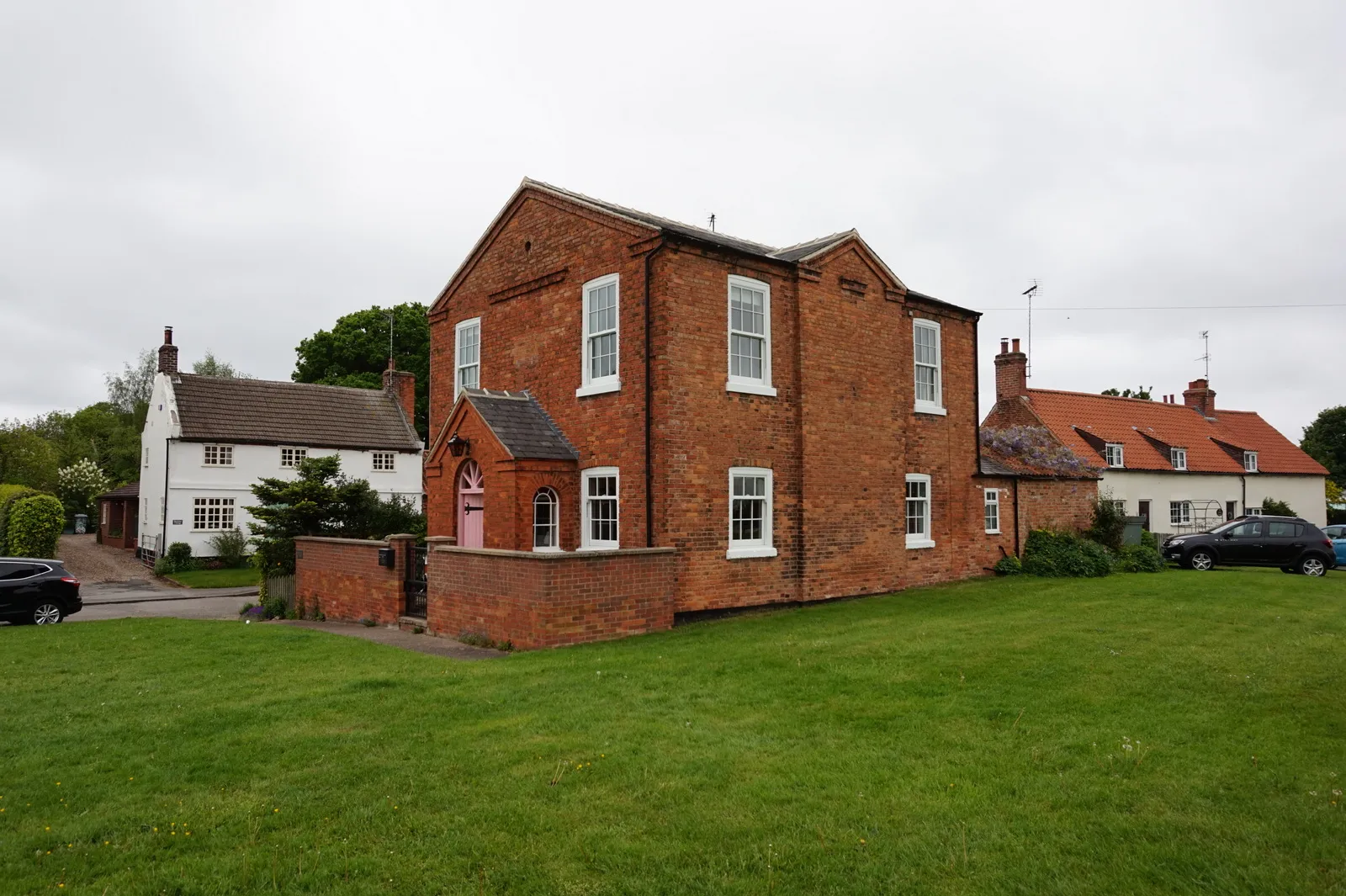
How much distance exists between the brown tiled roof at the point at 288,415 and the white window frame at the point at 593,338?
23.4 m

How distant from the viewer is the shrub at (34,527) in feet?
96.0

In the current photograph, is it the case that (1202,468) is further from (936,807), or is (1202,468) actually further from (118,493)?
(118,493)

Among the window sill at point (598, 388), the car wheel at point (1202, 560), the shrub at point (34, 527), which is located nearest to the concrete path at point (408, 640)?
the window sill at point (598, 388)

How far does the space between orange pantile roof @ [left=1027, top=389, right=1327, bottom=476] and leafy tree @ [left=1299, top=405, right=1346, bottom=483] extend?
20858 mm

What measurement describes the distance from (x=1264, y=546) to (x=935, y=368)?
11200 mm

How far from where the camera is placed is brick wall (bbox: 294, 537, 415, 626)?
1688 cm

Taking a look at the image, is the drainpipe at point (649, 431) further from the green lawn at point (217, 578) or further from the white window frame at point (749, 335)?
the green lawn at point (217, 578)

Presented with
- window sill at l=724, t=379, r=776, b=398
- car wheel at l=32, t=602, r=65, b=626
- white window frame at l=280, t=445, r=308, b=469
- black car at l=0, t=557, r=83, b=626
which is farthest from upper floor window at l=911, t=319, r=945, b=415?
white window frame at l=280, t=445, r=308, b=469

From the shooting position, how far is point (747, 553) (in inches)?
641

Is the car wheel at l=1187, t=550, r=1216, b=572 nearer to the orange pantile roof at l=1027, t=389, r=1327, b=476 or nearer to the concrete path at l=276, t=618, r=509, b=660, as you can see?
the orange pantile roof at l=1027, t=389, r=1327, b=476

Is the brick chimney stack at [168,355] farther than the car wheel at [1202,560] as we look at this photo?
Yes

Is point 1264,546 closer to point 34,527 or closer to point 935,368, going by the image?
point 935,368

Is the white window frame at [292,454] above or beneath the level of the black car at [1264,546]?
above

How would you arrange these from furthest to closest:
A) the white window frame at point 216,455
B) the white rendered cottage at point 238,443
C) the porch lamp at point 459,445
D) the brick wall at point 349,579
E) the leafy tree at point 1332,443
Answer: the leafy tree at point 1332,443, the white window frame at point 216,455, the white rendered cottage at point 238,443, the porch lamp at point 459,445, the brick wall at point 349,579
